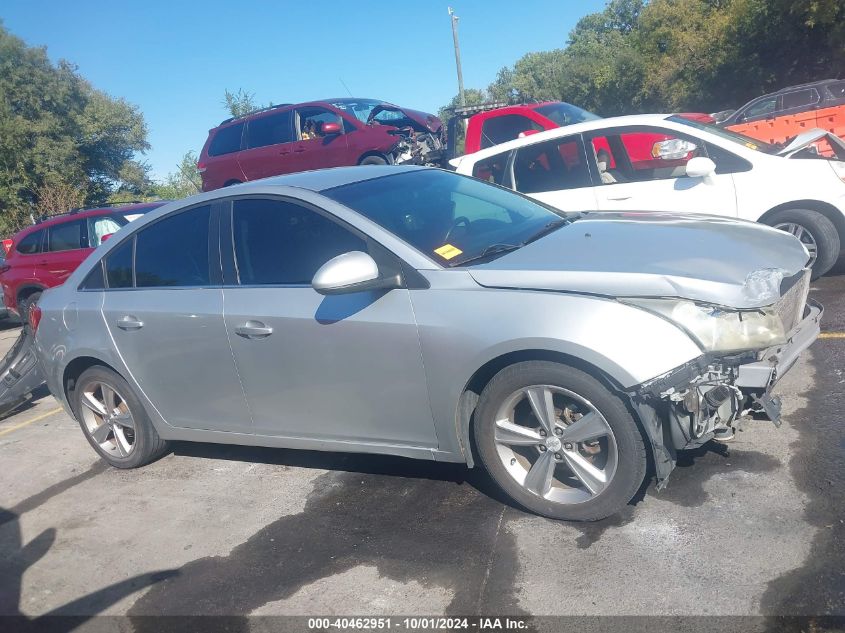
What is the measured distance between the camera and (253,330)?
407 centimetres

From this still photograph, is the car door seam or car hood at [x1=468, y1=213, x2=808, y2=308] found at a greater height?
car hood at [x1=468, y1=213, x2=808, y2=308]

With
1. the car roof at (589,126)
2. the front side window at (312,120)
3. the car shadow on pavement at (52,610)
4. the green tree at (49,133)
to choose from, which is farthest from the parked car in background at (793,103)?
the green tree at (49,133)

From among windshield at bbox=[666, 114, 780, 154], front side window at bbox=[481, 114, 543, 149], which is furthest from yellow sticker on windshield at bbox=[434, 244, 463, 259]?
front side window at bbox=[481, 114, 543, 149]

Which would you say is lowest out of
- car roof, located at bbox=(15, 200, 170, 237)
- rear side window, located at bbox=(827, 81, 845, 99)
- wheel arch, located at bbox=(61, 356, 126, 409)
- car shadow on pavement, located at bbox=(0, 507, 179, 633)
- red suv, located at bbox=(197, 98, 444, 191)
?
car shadow on pavement, located at bbox=(0, 507, 179, 633)

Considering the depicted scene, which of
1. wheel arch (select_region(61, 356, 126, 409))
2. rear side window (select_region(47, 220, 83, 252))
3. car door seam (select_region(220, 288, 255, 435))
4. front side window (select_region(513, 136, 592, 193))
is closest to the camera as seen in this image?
car door seam (select_region(220, 288, 255, 435))

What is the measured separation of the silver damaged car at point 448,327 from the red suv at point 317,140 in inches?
286

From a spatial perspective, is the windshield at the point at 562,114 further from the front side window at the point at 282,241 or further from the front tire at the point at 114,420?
the front tire at the point at 114,420

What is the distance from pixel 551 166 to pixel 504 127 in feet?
12.1

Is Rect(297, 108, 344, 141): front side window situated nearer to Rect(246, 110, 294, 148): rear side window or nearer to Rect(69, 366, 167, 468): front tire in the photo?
Rect(246, 110, 294, 148): rear side window

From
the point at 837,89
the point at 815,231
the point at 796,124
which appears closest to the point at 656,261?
the point at 815,231

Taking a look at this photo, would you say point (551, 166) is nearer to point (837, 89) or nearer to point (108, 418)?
point (108, 418)

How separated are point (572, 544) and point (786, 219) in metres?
4.43

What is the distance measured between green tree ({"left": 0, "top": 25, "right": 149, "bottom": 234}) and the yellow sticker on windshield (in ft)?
101

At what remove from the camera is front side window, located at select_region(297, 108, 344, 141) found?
12258mm
